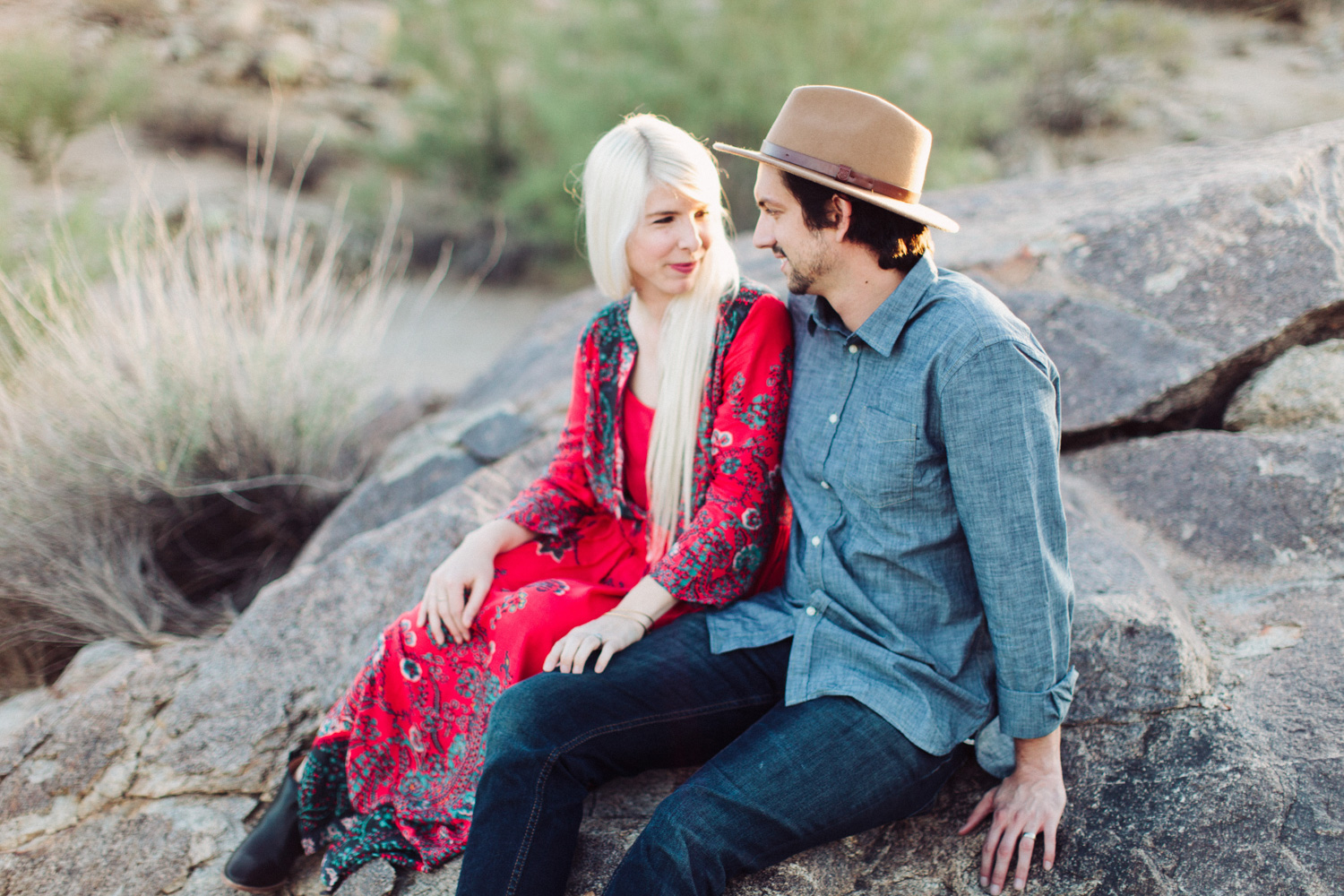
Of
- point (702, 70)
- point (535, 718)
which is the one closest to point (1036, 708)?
point (535, 718)

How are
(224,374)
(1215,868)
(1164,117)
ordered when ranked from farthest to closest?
(1164,117) → (224,374) → (1215,868)

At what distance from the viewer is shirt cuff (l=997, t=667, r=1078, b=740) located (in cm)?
151

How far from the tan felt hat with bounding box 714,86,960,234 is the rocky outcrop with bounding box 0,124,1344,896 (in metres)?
1.07

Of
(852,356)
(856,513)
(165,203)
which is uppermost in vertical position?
(852,356)

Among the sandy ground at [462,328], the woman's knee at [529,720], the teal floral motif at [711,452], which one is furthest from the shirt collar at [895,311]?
the sandy ground at [462,328]

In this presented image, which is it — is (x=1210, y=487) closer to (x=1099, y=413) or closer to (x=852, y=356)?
(x=1099, y=413)

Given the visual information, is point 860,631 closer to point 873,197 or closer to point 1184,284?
point 873,197

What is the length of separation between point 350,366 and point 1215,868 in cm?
343

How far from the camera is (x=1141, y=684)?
176 centimetres

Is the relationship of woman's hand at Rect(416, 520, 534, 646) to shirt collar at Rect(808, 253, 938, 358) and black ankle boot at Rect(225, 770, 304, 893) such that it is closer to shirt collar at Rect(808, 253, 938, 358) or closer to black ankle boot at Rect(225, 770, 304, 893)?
black ankle boot at Rect(225, 770, 304, 893)

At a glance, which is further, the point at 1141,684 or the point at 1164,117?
the point at 1164,117

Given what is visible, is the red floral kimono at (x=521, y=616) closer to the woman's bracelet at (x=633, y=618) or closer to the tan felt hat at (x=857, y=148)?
the woman's bracelet at (x=633, y=618)

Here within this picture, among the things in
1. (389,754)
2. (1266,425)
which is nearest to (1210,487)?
(1266,425)

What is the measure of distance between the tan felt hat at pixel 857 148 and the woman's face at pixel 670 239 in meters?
0.30
